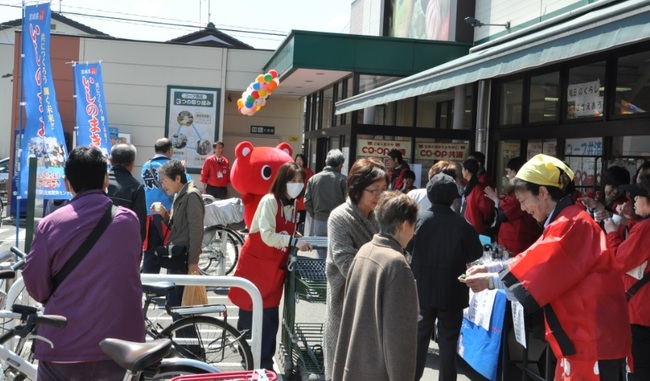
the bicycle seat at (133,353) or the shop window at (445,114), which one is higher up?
the shop window at (445,114)

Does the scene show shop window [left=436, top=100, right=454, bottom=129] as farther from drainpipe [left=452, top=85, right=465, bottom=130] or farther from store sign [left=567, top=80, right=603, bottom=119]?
store sign [left=567, top=80, right=603, bottom=119]

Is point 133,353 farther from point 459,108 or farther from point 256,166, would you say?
point 459,108

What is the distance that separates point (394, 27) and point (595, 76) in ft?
27.0

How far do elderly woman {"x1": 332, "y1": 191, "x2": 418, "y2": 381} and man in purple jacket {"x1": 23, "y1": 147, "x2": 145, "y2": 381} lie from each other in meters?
1.07

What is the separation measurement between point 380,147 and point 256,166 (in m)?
5.59

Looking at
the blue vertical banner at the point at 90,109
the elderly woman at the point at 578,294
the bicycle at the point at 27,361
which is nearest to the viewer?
the bicycle at the point at 27,361

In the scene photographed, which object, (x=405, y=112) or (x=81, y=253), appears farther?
(x=405, y=112)

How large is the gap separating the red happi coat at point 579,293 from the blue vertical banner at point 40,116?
679 centimetres

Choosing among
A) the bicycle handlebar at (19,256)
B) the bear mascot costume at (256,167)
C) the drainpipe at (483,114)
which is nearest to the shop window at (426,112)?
Answer: the drainpipe at (483,114)

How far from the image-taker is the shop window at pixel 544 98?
8.94 m

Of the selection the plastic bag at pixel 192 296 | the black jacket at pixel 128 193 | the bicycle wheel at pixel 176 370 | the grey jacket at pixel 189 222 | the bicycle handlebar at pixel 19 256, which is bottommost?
the bicycle wheel at pixel 176 370

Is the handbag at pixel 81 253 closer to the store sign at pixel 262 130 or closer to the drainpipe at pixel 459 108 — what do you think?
the drainpipe at pixel 459 108

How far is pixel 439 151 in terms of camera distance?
39.2ft

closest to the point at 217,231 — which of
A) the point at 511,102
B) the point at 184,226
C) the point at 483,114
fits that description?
the point at 184,226
